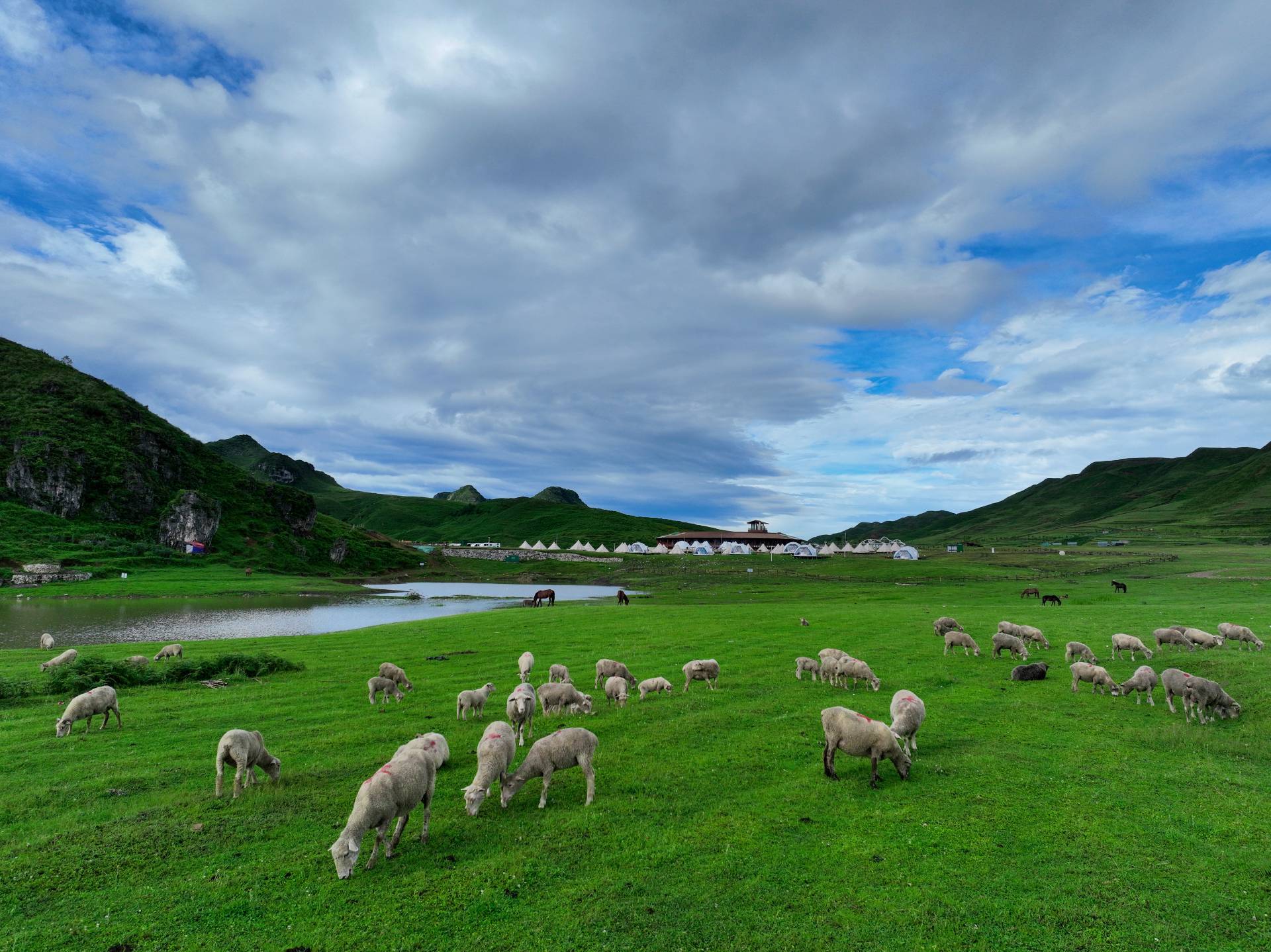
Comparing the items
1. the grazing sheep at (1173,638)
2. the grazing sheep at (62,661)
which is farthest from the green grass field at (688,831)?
the grazing sheep at (62,661)

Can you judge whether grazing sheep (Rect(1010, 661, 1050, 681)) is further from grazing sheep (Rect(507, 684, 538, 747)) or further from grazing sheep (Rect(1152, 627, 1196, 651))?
grazing sheep (Rect(507, 684, 538, 747))

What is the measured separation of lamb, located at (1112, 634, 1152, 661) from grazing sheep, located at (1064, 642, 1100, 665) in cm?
98

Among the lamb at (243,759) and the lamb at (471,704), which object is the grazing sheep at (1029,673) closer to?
the lamb at (471,704)

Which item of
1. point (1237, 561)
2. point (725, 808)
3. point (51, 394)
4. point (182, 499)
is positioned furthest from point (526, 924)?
point (51, 394)

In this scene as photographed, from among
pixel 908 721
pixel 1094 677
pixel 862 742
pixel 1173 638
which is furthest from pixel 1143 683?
pixel 862 742

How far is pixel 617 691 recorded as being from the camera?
782 inches

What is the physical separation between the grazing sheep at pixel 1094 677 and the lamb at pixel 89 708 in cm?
3102

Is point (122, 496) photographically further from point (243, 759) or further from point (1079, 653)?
point (1079, 653)

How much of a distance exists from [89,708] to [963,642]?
3291cm

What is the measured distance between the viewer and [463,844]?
10734mm

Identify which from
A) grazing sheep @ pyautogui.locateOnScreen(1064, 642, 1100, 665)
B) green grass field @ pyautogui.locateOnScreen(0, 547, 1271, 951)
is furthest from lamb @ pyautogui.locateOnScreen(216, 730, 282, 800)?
grazing sheep @ pyautogui.locateOnScreen(1064, 642, 1100, 665)

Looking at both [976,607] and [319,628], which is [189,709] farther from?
[976,607]

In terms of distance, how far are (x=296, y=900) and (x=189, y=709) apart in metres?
14.8

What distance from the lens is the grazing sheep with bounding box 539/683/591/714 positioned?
1859cm
